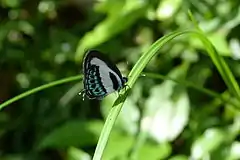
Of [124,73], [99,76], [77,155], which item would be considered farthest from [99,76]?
[124,73]

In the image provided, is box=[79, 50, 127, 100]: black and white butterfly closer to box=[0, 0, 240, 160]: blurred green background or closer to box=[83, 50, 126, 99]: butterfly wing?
box=[83, 50, 126, 99]: butterfly wing

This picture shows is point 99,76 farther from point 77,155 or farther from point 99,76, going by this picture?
point 77,155

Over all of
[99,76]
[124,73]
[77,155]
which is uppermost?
[124,73]

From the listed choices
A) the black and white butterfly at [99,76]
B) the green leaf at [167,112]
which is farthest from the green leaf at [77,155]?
the black and white butterfly at [99,76]

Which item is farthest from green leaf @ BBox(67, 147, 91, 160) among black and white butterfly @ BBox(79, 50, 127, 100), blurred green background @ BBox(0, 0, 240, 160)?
black and white butterfly @ BBox(79, 50, 127, 100)

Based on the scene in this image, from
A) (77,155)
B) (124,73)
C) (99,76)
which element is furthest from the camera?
(124,73)

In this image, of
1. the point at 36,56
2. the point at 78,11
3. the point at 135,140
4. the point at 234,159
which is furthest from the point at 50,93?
the point at 234,159
